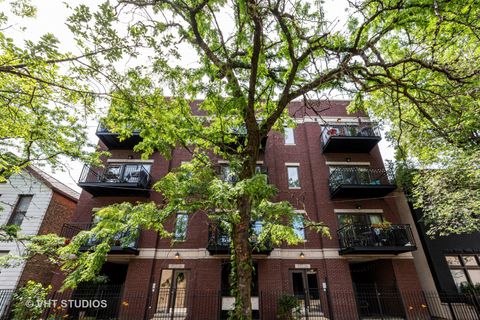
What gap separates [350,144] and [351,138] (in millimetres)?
654

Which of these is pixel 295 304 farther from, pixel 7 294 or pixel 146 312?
pixel 7 294

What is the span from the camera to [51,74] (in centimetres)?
460

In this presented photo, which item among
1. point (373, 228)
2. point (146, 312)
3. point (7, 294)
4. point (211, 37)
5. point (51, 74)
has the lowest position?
point (146, 312)

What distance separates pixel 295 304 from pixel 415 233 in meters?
8.52

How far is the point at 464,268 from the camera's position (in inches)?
477

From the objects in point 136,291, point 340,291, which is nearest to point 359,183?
point 340,291

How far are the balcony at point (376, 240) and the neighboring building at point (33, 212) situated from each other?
16.3m

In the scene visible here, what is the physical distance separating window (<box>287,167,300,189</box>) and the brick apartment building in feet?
0.23

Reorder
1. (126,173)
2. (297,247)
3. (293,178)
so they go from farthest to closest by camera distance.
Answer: (293,178)
(126,173)
(297,247)

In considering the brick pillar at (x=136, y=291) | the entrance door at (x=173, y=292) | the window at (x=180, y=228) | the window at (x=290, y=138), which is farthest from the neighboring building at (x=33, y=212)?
the window at (x=290, y=138)

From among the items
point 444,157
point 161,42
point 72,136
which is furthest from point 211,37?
point 444,157

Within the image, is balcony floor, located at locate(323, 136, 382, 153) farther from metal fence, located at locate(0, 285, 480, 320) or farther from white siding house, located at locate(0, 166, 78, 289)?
white siding house, located at locate(0, 166, 78, 289)

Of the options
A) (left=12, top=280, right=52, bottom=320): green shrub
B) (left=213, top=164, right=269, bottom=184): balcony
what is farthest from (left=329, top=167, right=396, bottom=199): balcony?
(left=12, top=280, right=52, bottom=320): green shrub

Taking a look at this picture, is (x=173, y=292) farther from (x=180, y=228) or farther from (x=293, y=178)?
(x=293, y=178)
